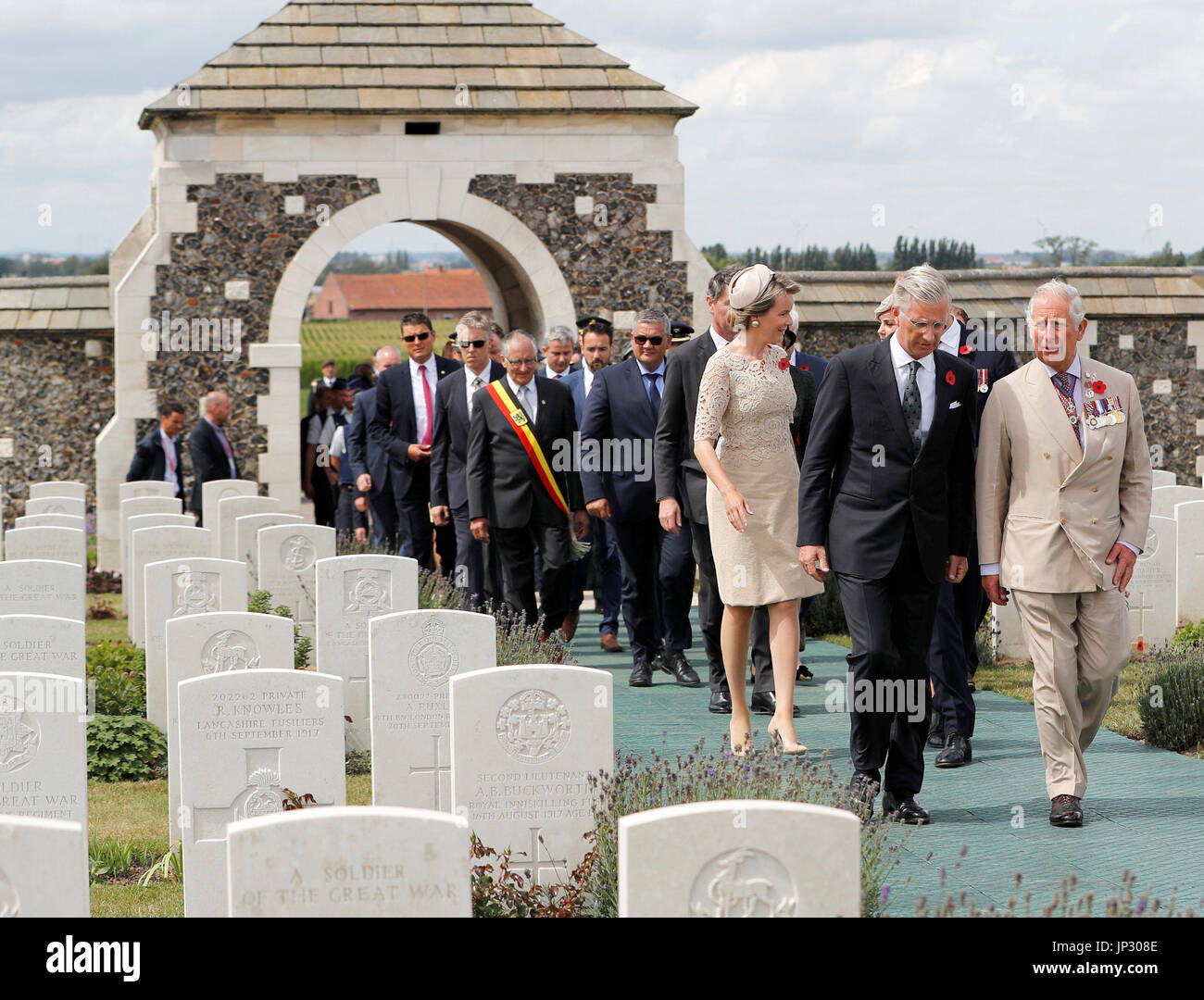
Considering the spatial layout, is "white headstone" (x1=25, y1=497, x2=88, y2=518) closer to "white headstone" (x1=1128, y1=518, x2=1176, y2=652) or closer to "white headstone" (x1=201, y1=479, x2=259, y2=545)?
"white headstone" (x1=201, y1=479, x2=259, y2=545)

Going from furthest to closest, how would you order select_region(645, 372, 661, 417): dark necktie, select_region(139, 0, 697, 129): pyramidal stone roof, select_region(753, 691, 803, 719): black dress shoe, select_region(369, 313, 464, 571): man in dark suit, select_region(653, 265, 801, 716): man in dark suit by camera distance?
1. select_region(139, 0, 697, 129): pyramidal stone roof
2. select_region(369, 313, 464, 571): man in dark suit
3. select_region(645, 372, 661, 417): dark necktie
4. select_region(753, 691, 803, 719): black dress shoe
5. select_region(653, 265, 801, 716): man in dark suit

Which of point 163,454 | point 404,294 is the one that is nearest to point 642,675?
point 163,454

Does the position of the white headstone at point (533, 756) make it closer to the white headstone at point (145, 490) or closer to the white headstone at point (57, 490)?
the white headstone at point (145, 490)

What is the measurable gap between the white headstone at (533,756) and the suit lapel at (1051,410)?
208 cm

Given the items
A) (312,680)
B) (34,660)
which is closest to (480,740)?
(312,680)

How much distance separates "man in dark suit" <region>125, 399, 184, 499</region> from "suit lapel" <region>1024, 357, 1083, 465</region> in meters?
10.9

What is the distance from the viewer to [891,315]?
828 centimetres

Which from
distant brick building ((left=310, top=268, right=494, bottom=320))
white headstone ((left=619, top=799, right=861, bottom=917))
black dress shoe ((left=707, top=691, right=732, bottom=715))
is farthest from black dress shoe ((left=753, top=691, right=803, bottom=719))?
distant brick building ((left=310, top=268, right=494, bottom=320))

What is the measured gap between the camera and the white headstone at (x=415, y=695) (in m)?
6.28

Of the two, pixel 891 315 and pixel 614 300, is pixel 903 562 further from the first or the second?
pixel 614 300

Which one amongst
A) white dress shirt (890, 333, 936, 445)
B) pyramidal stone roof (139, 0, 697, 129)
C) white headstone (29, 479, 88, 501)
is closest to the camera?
white dress shirt (890, 333, 936, 445)

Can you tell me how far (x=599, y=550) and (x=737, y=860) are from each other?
7.70m

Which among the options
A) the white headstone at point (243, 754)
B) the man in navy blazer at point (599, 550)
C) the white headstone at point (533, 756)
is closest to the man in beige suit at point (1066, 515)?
the white headstone at point (533, 756)

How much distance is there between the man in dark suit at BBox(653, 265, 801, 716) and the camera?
7.88 m
